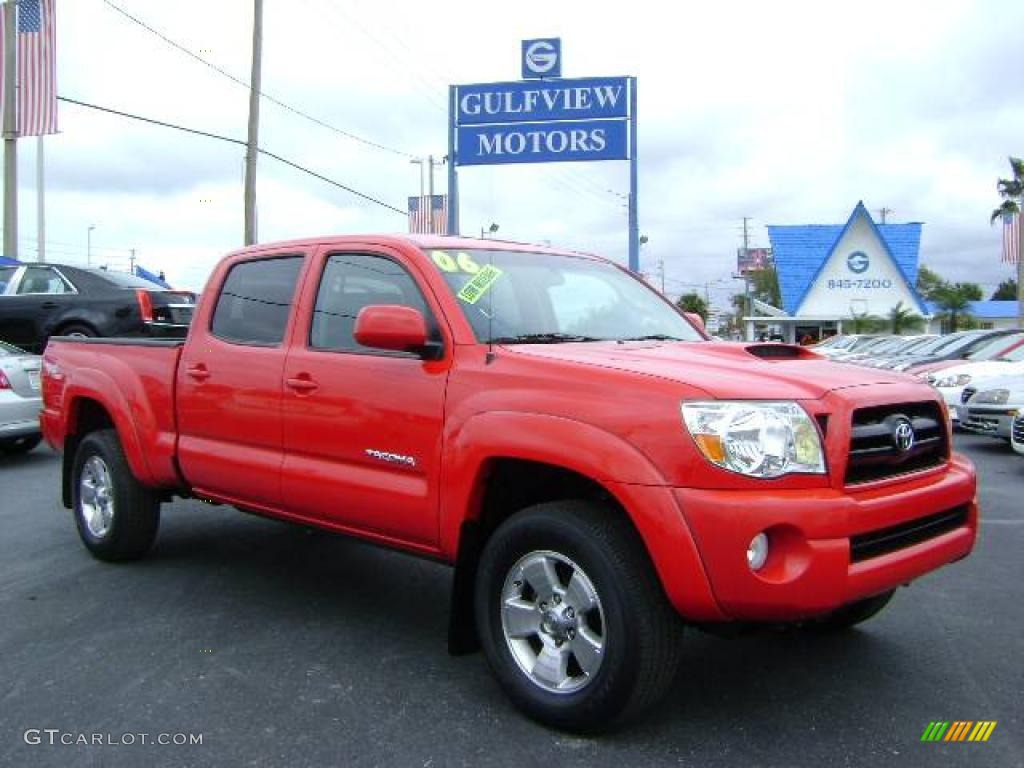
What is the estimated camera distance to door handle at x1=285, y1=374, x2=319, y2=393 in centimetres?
422

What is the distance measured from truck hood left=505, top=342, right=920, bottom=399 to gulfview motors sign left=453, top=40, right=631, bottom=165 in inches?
615

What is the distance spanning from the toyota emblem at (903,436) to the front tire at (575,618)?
39.5 inches

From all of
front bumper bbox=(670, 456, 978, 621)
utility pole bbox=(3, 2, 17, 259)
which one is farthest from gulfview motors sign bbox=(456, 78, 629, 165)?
front bumper bbox=(670, 456, 978, 621)

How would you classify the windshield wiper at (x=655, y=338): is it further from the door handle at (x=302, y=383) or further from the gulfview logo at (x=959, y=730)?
Result: the gulfview logo at (x=959, y=730)

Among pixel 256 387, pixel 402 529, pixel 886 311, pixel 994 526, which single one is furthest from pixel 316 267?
pixel 886 311

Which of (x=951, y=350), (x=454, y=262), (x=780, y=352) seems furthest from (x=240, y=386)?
(x=951, y=350)

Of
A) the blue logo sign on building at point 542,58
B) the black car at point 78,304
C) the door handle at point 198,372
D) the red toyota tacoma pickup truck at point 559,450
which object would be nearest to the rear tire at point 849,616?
the red toyota tacoma pickup truck at point 559,450

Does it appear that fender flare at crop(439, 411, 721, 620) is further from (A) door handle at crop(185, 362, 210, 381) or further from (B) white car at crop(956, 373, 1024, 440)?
(B) white car at crop(956, 373, 1024, 440)

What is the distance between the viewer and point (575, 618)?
3293 millimetres

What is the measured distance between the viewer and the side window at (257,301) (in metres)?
4.65

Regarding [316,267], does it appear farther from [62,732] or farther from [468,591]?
[62,732]

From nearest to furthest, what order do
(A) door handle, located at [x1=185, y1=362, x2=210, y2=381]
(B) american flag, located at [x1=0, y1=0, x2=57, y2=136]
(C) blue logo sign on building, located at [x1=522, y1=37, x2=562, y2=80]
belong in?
(A) door handle, located at [x1=185, y1=362, x2=210, y2=381] → (B) american flag, located at [x1=0, y1=0, x2=57, y2=136] → (C) blue logo sign on building, located at [x1=522, y1=37, x2=562, y2=80]

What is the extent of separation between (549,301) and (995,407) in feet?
27.1

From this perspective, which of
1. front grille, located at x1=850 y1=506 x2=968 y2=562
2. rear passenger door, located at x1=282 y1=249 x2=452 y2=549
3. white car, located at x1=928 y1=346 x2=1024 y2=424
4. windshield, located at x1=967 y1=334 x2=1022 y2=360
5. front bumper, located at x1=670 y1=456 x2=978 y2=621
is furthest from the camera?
windshield, located at x1=967 y1=334 x2=1022 y2=360
